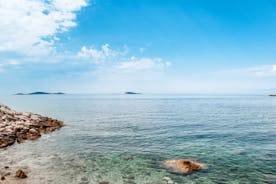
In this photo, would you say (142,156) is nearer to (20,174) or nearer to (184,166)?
(184,166)

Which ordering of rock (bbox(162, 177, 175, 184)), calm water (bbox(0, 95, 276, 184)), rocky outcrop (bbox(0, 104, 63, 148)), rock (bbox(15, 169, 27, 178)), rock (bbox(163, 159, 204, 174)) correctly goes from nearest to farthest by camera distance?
rock (bbox(162, 177, 175, 184))
rock (bbox(15, 169, 27, 178))
calm water (bbox(0, 95, 276, 184))
rock (bbox(163, 159, 204, 174))
rocky outcrop (bbox(0, 104, 63, 148))

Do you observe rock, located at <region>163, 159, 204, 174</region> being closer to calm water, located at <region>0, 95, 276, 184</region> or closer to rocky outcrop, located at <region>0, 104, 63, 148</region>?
calm water, located at <region>0, 95, 276, 184</region>

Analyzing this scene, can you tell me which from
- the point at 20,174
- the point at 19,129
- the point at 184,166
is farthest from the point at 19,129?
the point at 184,166

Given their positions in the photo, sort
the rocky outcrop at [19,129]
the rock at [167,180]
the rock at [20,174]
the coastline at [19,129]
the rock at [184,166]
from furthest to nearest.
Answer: the rocky outcrop at [19,129]
the coastline at [19,129]
the rock at [184,166]
the rock at [20,174]
the rock at [167,180]

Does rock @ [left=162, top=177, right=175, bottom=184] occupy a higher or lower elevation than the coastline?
lower

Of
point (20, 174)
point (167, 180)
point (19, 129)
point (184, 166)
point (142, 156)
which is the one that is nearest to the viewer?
point (167, 180)

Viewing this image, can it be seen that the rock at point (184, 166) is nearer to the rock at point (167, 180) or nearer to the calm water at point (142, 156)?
the calm water at point (142, 156)

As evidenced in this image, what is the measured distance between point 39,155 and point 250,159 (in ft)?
87.1

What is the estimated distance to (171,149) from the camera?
33.9 metres

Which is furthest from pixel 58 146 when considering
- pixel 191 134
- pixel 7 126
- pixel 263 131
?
pixel 263 131

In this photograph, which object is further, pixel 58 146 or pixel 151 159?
pixel 58 146

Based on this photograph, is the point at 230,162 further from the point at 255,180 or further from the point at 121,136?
the point at 121,136

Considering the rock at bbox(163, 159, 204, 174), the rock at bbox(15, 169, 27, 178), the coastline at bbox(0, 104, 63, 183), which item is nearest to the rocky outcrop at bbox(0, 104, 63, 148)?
the coastline at bbox(0, 104, 63, 183)

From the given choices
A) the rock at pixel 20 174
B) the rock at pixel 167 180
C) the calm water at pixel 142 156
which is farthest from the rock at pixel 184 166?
the rock at pixel 20 174
